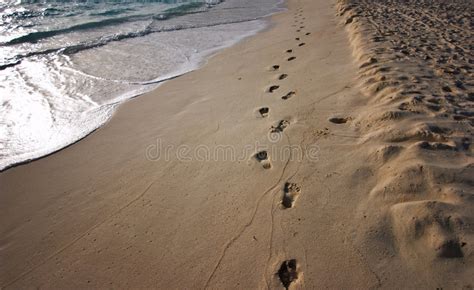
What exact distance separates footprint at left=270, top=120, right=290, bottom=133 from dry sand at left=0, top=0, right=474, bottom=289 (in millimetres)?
47

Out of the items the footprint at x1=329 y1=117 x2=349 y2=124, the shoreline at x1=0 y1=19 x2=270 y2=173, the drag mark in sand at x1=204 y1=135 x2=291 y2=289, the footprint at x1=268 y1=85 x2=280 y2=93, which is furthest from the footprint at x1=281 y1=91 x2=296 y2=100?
the shoreline at x1=0 y1=19 x2=270 y2=173

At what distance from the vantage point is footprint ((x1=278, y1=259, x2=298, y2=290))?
83.0 inches

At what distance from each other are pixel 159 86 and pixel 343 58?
3364 millimetres

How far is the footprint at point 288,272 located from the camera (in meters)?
2.11

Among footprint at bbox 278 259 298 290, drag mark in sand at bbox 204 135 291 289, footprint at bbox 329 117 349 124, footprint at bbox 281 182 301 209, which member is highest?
footprint at bbox 329 117 349 124

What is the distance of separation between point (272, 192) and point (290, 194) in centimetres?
16

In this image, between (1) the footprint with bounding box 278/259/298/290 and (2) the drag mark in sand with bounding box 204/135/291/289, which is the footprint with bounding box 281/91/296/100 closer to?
(2) the drag mark in sand with bounding box 204/135/291/289

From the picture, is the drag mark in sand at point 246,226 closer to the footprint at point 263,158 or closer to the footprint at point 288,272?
the footprint at point 263,158

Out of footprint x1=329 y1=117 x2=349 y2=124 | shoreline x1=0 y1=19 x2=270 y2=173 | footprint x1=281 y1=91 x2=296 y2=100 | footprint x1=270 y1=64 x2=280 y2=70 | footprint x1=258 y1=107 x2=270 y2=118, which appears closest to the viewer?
footprint x1=329 y1=117 x2=349 y2=124

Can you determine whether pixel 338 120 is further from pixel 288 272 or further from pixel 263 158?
pixel 288 272

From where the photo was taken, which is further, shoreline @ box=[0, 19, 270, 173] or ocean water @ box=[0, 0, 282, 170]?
ocean water @ box=[0, 0, 282, 170]

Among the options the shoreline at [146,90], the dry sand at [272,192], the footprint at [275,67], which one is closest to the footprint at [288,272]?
the dry sand at [272,192]

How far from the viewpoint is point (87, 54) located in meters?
7.45

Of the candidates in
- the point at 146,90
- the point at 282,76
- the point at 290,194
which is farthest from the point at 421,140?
A: the point at 146,90
